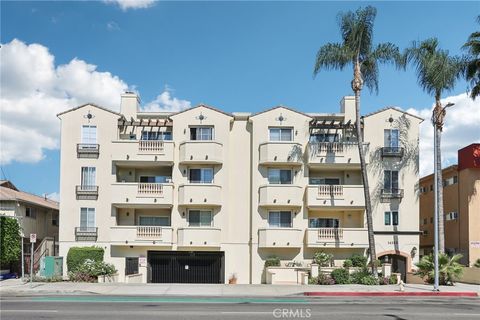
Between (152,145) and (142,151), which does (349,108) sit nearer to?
(152,145)

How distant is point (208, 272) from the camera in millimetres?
39125

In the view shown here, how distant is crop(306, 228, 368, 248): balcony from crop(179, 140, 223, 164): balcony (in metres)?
8.12

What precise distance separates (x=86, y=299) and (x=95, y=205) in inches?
587

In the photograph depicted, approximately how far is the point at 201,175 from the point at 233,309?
20.0 metres

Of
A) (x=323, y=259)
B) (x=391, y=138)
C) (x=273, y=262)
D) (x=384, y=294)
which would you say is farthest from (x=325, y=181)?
(x=384, y=294)

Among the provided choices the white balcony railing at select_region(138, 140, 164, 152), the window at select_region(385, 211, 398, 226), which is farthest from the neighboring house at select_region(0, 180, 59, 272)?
the window at select_region(385, 211, 398, 226)

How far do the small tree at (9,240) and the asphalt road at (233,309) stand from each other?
1302cm

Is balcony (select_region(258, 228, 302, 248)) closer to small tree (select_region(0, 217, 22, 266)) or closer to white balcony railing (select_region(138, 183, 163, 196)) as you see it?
white balcony railing (select_region(138, 183, 163, 196))

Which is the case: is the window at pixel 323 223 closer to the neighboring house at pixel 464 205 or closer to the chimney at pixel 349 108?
the chimney at pixel 349 108

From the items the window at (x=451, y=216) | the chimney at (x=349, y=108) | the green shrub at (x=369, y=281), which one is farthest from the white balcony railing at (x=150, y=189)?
the window at (x=451, y=216)

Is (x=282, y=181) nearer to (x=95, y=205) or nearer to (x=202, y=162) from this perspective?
(x=202, y=162)

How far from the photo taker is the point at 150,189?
127 feet

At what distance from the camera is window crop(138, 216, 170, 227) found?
4000 centimetres

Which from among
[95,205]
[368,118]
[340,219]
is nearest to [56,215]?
[95,205]
